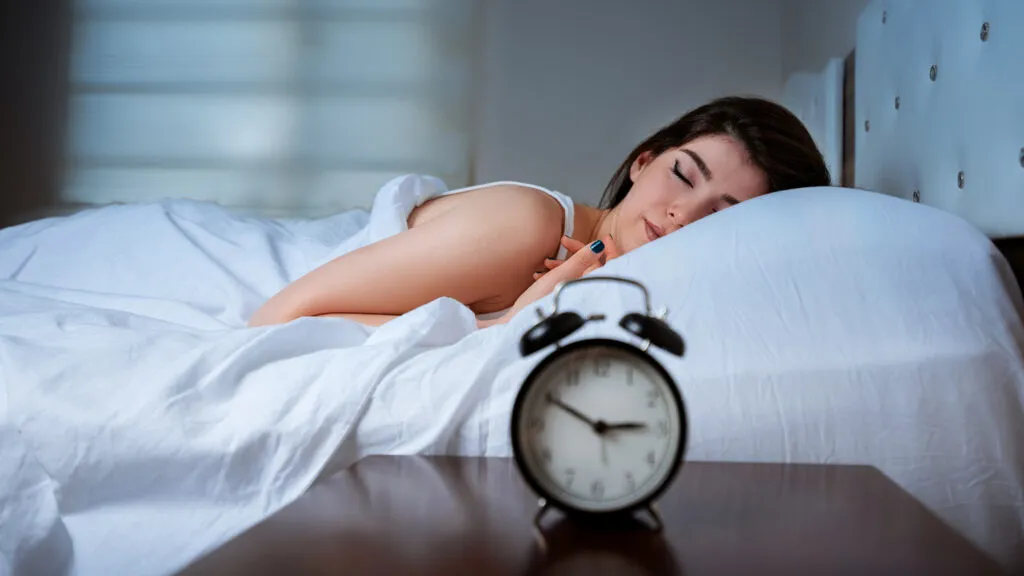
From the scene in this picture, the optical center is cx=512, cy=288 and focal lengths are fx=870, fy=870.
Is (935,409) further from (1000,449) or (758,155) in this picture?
Result: (758,155)

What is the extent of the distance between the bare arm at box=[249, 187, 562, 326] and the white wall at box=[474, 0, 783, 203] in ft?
5.82

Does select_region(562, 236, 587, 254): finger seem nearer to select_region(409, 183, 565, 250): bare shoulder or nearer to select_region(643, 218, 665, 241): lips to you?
select_region(409, 183, 565, 250): bare shoulder

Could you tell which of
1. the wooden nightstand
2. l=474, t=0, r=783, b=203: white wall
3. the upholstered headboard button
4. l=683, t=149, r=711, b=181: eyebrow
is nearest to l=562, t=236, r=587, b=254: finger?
l=683, t=149, r=711, b=181: eyebrow

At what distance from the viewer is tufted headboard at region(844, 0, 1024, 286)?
1220 millimetres

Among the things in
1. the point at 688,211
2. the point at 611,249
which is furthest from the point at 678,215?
the point at 611,249

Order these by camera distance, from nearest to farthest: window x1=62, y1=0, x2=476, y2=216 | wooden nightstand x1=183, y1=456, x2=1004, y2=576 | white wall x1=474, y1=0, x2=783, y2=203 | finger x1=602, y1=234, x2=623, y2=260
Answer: wooden nightstand x1=183, y1=456, x2=1004, y2=576
finger x1=602, y1=234, x2=623, y2=260
white wall x1=474, y1=0, x2=783, y2=203
window x1=62, y1=0, x2=476, y2=216

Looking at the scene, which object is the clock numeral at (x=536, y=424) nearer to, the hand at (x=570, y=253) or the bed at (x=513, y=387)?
the bed at (x=513, y=387)

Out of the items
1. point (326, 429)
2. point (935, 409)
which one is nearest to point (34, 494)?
point (326, 429)

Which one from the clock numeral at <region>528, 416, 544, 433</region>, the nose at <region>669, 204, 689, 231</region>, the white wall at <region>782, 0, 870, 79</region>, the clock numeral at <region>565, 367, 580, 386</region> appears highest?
the white wall at <region>782, 0, 870, 79</region>

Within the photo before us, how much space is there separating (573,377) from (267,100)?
3.12 m

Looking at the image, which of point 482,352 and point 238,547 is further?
point 482,352

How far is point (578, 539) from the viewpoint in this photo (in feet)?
1.70

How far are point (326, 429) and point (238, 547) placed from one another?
14.3 inches

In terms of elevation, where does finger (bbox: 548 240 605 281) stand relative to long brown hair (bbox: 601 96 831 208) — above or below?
below
